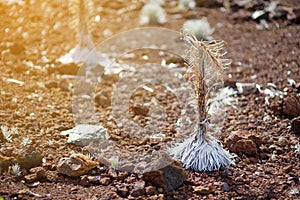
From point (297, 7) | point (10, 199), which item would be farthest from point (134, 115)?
point (297, 7)

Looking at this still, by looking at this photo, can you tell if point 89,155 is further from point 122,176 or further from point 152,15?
point 152,15

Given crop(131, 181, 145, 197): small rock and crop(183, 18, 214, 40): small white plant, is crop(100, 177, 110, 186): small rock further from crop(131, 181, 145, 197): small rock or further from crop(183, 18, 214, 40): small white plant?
crop(183, 18, 214, 40): small white plant

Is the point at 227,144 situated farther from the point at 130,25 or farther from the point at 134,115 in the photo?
the point at 130,25

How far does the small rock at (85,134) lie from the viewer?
18.3 ft

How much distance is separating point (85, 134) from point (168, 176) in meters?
1.17

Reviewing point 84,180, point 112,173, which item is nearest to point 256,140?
point 112,173

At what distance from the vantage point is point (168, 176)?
15.6 feet

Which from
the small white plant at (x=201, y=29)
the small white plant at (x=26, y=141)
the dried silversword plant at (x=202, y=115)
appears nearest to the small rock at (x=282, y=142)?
the dried silversword plant at (x=202, y=115)

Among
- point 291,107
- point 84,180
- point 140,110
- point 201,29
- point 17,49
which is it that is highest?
point 201,29

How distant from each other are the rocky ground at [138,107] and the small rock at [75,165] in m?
0.01

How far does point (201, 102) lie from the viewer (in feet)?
16.9

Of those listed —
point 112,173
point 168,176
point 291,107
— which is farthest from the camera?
point 291,107

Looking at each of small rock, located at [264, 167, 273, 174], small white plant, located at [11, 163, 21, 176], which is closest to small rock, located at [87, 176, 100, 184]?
small white plant, located at [11, 163, 21, 176]

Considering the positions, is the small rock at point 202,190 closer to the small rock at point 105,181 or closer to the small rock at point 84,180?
the small rock at point 105,181
